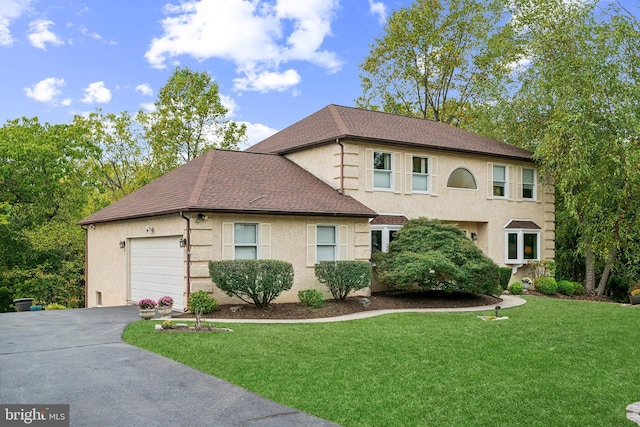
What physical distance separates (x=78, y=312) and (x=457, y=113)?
1055 inches

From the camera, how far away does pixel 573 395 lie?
758cm

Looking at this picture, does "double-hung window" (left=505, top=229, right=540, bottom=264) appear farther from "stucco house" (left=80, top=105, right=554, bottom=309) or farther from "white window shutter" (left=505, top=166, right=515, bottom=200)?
"white window shutter" (left=505, top=166, right=515, bottom=200)

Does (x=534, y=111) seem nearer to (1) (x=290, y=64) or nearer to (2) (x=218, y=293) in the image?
(1) (x=290, y=64)

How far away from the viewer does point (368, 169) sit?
19797 millimetres

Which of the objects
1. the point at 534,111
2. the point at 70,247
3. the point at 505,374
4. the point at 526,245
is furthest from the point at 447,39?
the point at 505,374

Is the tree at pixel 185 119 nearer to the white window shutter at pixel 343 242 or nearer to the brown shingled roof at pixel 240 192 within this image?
the brown shingled roof at pixel 240 192

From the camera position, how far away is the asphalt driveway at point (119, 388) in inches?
253

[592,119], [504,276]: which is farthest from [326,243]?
[592,119]

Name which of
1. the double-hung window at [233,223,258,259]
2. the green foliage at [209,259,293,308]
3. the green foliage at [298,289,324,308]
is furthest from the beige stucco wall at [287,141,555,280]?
the green foliage at [209,259,293,308]

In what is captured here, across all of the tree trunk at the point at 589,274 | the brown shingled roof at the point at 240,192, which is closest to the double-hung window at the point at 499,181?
the tree trunk at the point at 589,274

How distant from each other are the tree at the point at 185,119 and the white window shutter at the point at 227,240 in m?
18.9

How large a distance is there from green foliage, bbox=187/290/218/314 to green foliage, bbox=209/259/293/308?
0.44 meters

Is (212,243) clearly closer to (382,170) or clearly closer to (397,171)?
(382,170)

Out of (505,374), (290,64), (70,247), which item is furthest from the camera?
(70,247)
